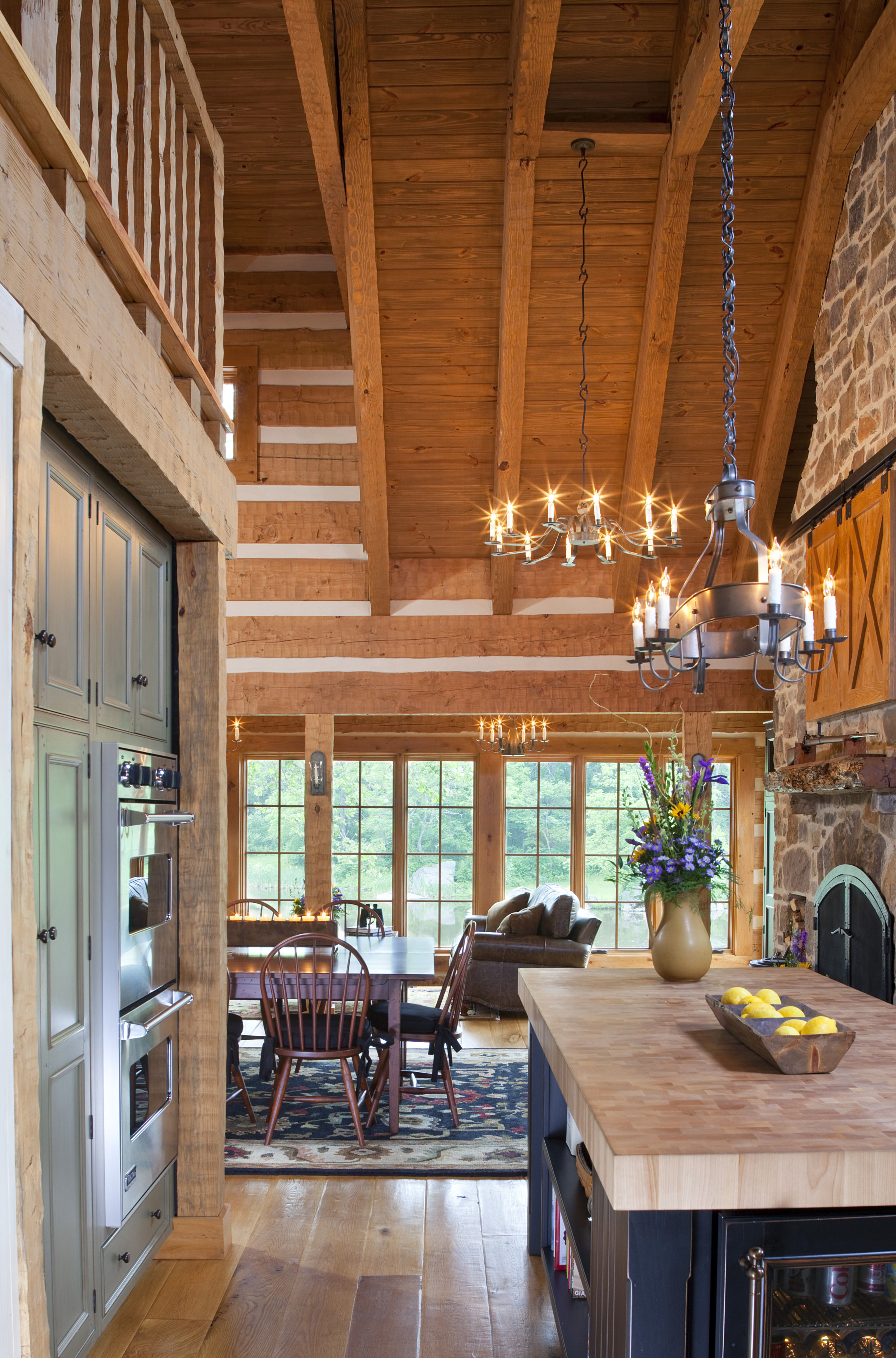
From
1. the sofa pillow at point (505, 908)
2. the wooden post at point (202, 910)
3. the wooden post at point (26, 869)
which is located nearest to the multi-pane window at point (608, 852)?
the sofa pillow at point (505, 908)

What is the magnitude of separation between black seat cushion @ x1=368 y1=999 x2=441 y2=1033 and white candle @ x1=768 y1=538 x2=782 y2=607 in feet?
10.8

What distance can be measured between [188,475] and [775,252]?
3.74 m

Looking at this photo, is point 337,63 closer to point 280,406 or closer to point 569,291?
point 569,291

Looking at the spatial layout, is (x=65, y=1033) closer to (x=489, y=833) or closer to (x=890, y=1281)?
(x=890, y=1281)

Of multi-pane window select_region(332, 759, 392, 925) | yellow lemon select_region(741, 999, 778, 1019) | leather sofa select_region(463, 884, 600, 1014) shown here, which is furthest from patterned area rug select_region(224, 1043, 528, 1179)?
multi-pane window select_region(332, 759, 392, 925)

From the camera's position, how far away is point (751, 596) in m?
2.79

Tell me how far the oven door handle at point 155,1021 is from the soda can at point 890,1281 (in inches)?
76.6

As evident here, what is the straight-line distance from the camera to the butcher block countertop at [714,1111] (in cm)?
167

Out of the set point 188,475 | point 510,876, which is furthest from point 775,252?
point 510,876

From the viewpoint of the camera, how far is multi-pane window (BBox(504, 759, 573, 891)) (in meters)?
10.4

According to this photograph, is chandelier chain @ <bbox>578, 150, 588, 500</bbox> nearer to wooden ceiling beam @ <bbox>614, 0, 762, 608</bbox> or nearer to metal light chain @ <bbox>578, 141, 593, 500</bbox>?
metal light chain @ <bbox>578, 141, 593, 500</bbox>

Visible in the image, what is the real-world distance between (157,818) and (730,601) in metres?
1.85

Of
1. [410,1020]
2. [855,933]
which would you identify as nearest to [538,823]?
[410,1020]

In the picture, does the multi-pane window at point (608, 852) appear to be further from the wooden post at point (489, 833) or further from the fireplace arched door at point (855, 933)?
the fireplace arched door at point (855, 933)
